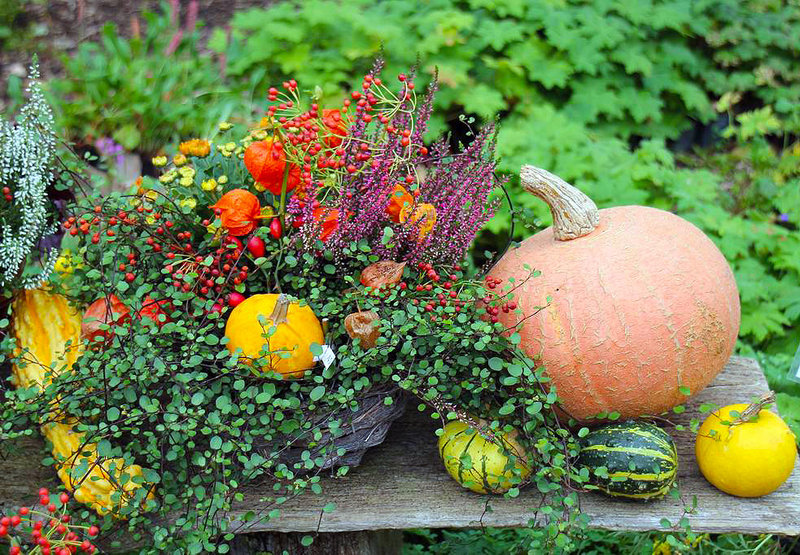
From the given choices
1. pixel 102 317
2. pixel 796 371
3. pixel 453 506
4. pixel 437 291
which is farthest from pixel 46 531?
pixel 796 371

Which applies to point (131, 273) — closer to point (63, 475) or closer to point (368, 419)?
point (63, 475)

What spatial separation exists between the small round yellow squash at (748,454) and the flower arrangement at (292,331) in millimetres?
314

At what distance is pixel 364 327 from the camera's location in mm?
1564

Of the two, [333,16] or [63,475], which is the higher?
[333,16]

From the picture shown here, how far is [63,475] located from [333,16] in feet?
9.74

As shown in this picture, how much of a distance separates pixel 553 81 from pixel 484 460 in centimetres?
276

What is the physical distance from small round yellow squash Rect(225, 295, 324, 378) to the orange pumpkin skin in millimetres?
431

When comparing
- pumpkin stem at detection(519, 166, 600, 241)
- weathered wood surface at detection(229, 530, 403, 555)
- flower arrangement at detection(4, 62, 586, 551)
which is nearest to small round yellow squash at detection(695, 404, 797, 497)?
flower arrangement at detection(4, 62, 586, 551)

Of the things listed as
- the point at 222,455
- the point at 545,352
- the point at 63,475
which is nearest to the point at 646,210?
the point at 545,352

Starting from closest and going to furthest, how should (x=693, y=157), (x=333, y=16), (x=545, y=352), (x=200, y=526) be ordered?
(x=200, y=526) < (x=545, y=352) < (x=333, y=16) < (x=693, y=157)

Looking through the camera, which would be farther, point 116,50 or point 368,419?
point 116,50

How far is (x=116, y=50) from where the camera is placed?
4078 mm

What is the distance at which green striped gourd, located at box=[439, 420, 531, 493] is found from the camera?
1.55 m

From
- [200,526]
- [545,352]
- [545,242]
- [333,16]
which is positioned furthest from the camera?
[333,16]
